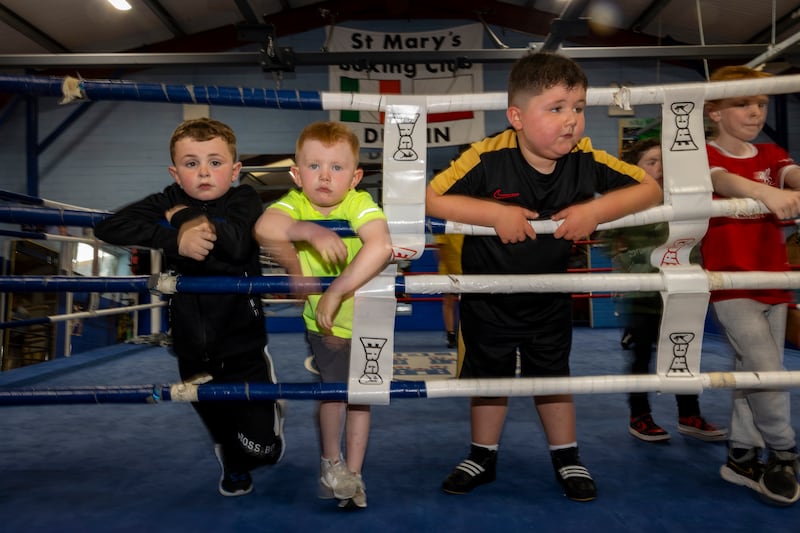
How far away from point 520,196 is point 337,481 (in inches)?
31.0

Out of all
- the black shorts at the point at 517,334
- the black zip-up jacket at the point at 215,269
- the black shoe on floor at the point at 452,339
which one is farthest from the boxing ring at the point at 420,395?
the black shoe on floor at the point at 452,339

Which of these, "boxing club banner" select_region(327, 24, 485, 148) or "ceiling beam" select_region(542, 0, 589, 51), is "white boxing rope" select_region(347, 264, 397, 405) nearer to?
"ceiling beam" select_region(542, 0, 589, 51)

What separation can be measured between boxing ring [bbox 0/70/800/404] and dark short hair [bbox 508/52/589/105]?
9 cm

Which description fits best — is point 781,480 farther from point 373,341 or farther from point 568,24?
point 568,24

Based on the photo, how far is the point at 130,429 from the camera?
1.88 m

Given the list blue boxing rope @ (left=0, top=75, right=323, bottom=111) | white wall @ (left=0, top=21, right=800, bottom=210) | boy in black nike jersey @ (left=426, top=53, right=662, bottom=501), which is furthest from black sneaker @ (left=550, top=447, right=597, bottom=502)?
white wall @ (left=0, top=21, right=800, bottom=210)

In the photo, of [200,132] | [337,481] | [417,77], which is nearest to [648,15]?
[417,77]

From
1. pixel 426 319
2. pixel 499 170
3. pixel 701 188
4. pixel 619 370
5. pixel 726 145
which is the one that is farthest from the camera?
pixel 426 319

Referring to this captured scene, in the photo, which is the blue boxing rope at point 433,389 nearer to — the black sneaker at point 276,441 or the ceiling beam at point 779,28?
the black sneaker at point 276,441

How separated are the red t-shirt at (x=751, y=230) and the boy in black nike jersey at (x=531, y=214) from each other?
1.17ft

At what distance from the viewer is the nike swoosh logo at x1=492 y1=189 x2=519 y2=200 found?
1.29m

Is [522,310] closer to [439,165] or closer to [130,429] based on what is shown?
[130,429]

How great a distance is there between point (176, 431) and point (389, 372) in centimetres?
109

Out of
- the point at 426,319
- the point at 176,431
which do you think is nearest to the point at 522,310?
the point at 176,431
